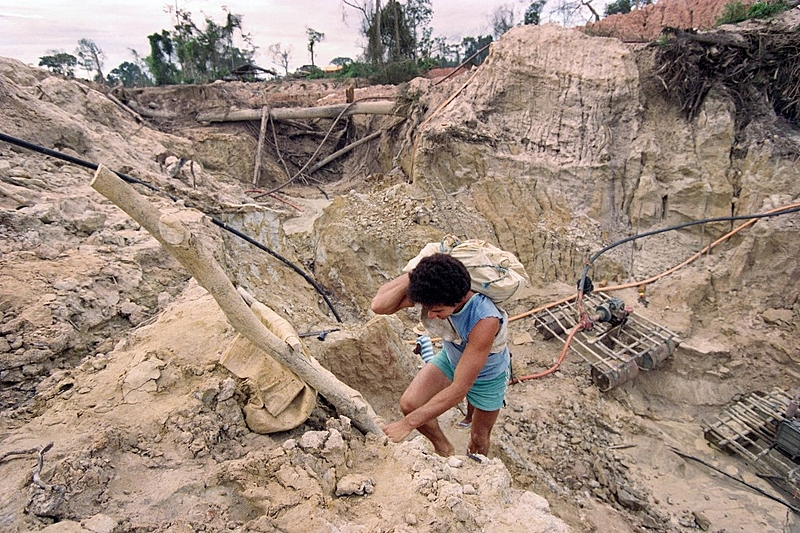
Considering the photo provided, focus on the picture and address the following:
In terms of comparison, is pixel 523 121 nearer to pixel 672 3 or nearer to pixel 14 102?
pixel 14 102

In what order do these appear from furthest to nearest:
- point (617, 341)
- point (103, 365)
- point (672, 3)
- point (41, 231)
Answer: point (672, 3), point (617, 341), point (41, 231), point (103, 365)

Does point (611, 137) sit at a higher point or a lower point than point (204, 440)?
higher

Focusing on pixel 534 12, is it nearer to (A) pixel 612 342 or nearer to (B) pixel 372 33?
(B) pixel 372 33

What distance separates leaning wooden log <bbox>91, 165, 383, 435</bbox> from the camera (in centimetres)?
147

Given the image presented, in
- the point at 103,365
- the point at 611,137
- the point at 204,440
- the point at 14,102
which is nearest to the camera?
the point at 204,440

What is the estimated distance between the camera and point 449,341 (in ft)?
7.46

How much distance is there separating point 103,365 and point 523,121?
20.2 feet

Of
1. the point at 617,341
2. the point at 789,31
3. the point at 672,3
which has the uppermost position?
the point at 672,3

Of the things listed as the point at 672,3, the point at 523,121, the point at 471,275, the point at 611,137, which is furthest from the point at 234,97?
the point at 471,275

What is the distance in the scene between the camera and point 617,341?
490 cm

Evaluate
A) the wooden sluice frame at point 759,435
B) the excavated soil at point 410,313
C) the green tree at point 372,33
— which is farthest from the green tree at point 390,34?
the wooden sluice frame at point 759,435

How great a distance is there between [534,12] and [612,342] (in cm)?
1875

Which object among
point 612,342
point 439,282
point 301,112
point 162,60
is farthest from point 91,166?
point 162,60

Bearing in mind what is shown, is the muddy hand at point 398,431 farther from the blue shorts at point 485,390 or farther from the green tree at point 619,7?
the green tree at point 619,7
